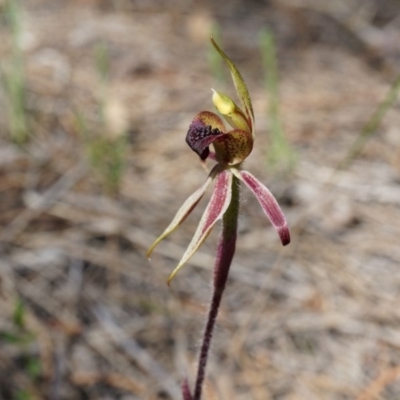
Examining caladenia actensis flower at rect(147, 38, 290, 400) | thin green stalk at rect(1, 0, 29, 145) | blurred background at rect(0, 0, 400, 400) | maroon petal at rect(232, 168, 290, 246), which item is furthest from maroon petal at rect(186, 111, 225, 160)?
thin green stalk at rect(1, 0, 29, 145)

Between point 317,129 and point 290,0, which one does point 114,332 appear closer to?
point 317,129

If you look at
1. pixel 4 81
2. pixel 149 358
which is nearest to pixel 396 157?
pixel 149 358

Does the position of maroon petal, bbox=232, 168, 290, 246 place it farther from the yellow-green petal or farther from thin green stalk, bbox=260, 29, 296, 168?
thin green stalk, bbox=260, 29, 296, 168

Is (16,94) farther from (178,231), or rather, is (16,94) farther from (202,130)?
(202,130)

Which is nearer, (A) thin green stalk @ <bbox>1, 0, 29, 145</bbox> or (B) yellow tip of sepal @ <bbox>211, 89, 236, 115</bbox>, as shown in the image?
(B) yellow tip of sepal @ <bbox>211, 89, 236, 115</bbox>

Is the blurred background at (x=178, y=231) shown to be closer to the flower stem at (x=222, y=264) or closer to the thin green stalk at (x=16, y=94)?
the thin green stalk at (x=16, y=94)

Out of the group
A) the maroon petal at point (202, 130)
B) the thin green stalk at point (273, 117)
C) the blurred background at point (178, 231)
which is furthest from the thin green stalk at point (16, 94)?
the maroon petal at point (202, 130)

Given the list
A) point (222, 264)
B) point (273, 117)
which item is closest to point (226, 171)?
point (222, 264)
